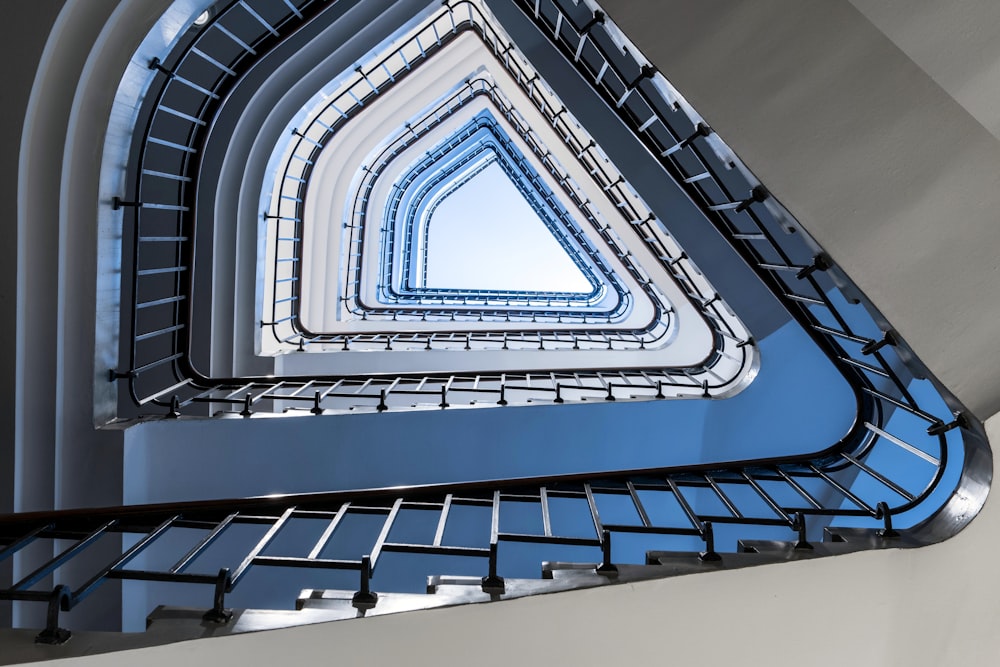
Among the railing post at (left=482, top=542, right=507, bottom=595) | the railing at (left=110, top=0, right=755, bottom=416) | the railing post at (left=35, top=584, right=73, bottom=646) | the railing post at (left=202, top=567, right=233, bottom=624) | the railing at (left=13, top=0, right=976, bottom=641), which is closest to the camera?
the railing post at (left=35, top=584, right=73, bottom=646)

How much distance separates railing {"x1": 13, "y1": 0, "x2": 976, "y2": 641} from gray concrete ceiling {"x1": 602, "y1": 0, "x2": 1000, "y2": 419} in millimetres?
136

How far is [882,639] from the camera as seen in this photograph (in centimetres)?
200

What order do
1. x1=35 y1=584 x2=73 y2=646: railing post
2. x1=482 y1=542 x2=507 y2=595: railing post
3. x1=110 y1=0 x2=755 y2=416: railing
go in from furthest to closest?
x1=110 y1=0 x2=755 y2=416: railing, x1=482 y1=542 x2=507 y2=595: railing post, x1=35 y1=584 x2=73 y2=646: railing post

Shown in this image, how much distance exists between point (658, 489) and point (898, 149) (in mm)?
1658

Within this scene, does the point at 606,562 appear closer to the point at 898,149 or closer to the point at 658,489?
the point at 658,489

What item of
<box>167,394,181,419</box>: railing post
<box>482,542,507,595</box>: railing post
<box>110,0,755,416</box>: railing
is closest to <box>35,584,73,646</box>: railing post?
<box>482,542,507,595</box>: railing post

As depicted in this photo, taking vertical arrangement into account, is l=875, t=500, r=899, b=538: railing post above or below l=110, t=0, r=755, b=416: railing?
below

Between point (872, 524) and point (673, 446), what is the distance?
161cm

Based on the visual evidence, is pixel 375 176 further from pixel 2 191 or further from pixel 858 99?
pixel 858 99

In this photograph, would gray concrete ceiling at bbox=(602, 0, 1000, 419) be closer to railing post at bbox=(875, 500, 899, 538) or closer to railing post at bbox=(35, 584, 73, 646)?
railing post at bbox=(875, 500, 899, 538)

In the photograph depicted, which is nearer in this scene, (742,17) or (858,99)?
(858,99)

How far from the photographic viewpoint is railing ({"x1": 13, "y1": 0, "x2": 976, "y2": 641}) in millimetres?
2039

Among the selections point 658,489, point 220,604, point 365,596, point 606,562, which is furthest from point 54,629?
point 658,489

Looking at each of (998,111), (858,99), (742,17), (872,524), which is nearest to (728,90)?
(742,17)
